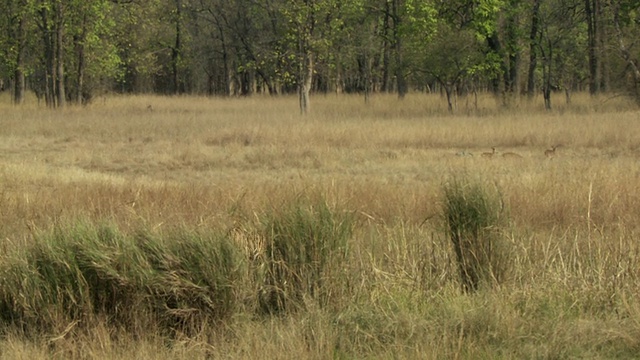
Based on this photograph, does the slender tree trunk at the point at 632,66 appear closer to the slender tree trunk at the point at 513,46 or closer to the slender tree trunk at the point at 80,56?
the slender tree trunk at the point at 513,46

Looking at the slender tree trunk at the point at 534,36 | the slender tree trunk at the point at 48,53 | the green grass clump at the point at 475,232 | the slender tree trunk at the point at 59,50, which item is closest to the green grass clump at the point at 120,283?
the green grass clump at the point at 475,232

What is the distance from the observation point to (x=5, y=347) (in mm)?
4555

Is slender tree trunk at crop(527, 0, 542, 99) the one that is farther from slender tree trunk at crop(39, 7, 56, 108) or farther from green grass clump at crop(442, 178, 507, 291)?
green grass clump at crop(442, 178, 507, 291)

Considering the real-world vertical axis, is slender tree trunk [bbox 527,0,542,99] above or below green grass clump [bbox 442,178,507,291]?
above

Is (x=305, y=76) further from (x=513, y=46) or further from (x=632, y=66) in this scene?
(x=632, y=66)

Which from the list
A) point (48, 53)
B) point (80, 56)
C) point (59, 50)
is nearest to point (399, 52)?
point (80, 56)

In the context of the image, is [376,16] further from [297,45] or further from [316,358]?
[316,358]

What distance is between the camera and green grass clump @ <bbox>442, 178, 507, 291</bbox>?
18.0ft

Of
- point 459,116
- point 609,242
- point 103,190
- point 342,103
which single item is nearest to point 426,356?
point 609,242

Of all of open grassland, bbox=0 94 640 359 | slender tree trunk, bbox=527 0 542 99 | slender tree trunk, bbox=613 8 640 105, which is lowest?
open grassland, bbox=0 94 640 359

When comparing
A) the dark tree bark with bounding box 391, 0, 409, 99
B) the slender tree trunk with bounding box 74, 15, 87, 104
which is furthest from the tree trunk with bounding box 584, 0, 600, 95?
the slender tree trunk with bounding box 74, 15, 87, 104

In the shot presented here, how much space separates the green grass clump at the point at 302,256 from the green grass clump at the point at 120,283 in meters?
0.38

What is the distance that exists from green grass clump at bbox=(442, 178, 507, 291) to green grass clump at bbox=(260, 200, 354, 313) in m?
0.98

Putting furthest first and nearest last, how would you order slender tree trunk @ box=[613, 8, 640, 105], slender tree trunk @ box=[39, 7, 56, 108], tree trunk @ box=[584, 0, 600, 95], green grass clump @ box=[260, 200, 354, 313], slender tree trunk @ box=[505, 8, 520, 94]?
slender tree trunk @ box=[39, 7, 56, 108] → slender tree trunk @ box=[505, 8, 520, 94] → tree trunk @ box=[584, 0, 600, 95] → slender tree trunk @ box=[613, 8, 640, 105] → green grass clump @ box=[260, 200, 354, 313]
